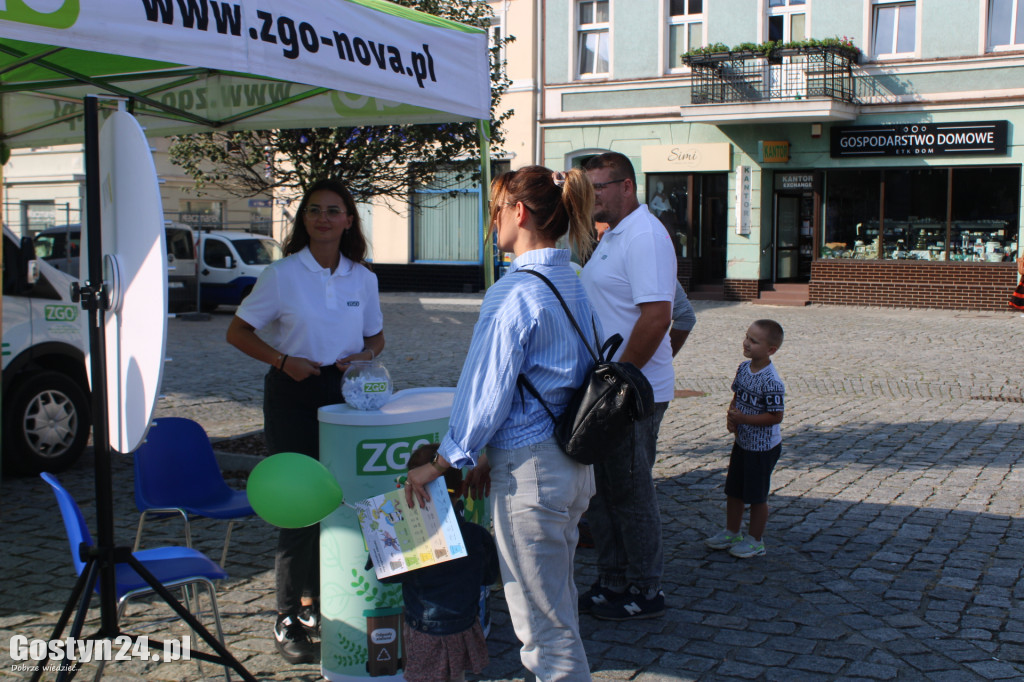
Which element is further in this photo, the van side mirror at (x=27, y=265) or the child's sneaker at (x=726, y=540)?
the van side mirror at (x=27, y=265)

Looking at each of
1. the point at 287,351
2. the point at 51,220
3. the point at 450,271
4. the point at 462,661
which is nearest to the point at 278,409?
the point at 287,351

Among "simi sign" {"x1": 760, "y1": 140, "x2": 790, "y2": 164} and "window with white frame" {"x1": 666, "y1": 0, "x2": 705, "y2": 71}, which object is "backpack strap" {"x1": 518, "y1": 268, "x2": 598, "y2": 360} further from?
"window with white frame" {"x1": 666, "y1": 0, "x2": 705, "y2": 71}

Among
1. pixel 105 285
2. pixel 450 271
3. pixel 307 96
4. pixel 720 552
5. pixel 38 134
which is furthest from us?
pixel 450 271

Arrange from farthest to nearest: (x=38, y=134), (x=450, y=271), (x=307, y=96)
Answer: (x=450, y=271) → (x=38, y=134) → (x=307, y=96)

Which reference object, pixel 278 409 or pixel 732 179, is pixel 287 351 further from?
pixel 732 179

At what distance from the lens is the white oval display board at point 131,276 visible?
276 centimetres

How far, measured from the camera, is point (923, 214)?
64.5 ft

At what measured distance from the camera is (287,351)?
13.0 feet

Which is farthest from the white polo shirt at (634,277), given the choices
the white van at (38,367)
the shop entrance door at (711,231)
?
the shop entrance door at (711,231)

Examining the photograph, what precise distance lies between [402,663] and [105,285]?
1677mm

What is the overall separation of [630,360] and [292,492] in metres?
1.48

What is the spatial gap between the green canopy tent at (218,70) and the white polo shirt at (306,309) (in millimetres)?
787

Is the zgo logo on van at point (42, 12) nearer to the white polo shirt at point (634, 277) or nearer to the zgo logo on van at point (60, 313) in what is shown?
the white polo shirt at point (634, 277)

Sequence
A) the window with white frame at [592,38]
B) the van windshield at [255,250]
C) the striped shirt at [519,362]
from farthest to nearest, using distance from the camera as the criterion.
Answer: the window with white frame at [592,38] < the van windshield at [255,250] < the striped shirt at [519,362]
